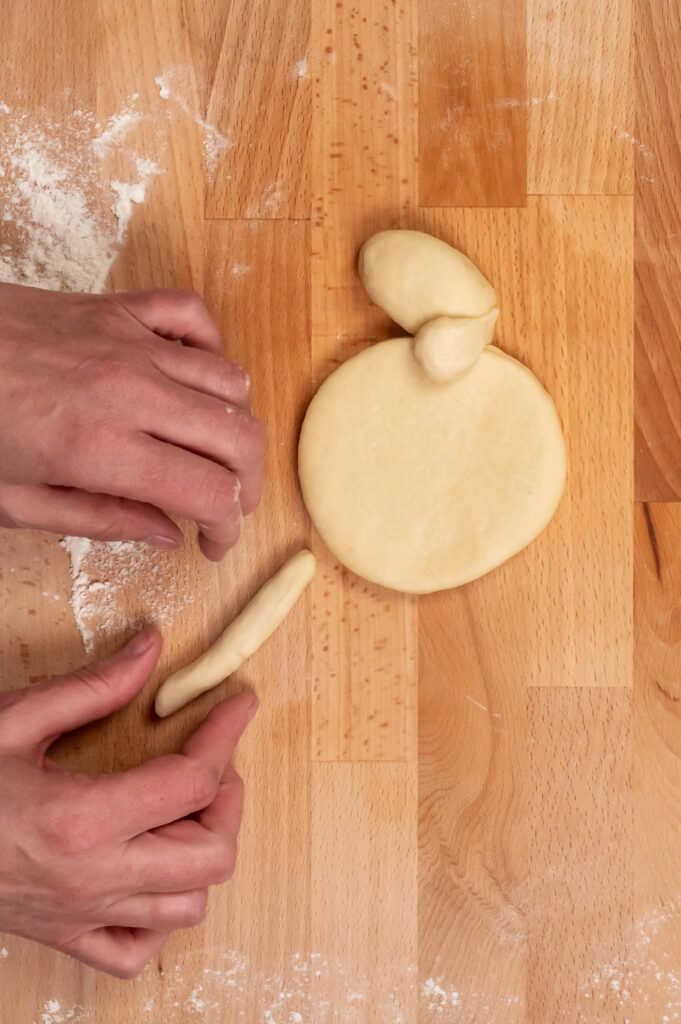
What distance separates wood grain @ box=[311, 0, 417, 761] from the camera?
29.6 inches

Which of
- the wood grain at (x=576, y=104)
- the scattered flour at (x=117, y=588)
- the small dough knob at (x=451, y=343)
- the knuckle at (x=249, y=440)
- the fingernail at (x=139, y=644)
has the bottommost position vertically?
the fingernail at (x=139, y=644)

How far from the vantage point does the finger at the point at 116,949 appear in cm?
70

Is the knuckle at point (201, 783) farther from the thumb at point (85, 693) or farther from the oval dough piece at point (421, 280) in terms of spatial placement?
the oval dough piece at point (421, 280)

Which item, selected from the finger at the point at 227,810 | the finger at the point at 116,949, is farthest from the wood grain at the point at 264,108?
the finger at the point at 116,949

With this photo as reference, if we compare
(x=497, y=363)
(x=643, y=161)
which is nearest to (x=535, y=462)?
(x=497, y=363)

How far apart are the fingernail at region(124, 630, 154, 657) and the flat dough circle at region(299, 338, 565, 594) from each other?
17 centimetres

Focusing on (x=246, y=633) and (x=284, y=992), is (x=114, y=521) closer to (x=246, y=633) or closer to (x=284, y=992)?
(x=246, y=633)

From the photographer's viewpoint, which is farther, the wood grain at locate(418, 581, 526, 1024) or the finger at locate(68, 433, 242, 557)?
the wood grain at locate(418, 581, 526, 1024)

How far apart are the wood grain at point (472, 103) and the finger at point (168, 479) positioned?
32 centimetres

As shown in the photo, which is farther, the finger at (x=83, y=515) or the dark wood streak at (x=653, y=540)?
the dark wood streak at (x=653, y=540)

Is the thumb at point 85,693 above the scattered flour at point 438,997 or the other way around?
above

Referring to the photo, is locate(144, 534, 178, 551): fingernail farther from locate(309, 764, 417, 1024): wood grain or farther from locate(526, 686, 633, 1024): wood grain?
locate(526, 686, 633, 1024): wood grain

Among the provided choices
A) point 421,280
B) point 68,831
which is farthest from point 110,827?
point 421,280

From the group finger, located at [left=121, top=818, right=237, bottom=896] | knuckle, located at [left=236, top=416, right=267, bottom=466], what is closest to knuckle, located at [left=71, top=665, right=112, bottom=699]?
finger, located at [left=121, top=818, right=237, bottom=896]
